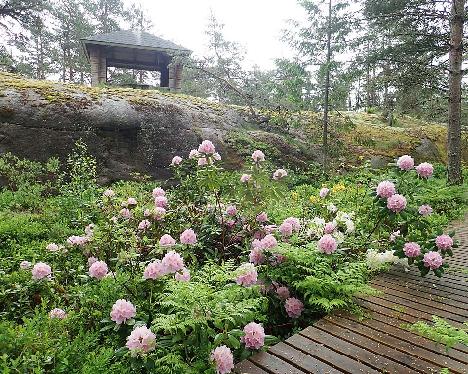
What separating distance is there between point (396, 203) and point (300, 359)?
2208 mm

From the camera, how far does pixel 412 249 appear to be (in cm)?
394

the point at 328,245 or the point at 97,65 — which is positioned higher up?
the point at 97,65

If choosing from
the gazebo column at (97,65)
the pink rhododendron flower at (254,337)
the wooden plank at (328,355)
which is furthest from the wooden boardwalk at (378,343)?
the gazebo column at (97,65)

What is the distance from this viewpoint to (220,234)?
184 inches

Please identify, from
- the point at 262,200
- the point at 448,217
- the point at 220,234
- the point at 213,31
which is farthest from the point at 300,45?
the point at 213,31

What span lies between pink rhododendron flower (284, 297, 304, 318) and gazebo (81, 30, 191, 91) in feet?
46.0

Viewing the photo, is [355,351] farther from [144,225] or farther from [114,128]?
[114,128]

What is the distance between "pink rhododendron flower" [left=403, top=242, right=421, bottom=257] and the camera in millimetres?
3928

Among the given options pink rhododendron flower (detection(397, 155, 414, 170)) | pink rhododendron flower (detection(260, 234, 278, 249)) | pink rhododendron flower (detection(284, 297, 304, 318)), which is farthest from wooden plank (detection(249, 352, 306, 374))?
pink rhododendron flower (detection(397, 155, 414, 170))

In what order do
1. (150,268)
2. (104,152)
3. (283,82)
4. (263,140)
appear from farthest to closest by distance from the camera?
(263,140), (283,82), (104,152), (150,268)

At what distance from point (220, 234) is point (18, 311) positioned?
91.5 inches

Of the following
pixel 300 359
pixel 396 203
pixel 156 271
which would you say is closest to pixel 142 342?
pixel 156 271

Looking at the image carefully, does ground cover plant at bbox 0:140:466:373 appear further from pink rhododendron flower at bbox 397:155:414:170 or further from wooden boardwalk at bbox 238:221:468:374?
wooden boardwalk at bbox 238:221:468:374

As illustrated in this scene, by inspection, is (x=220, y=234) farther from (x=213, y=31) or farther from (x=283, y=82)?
(x=213, y=31)
